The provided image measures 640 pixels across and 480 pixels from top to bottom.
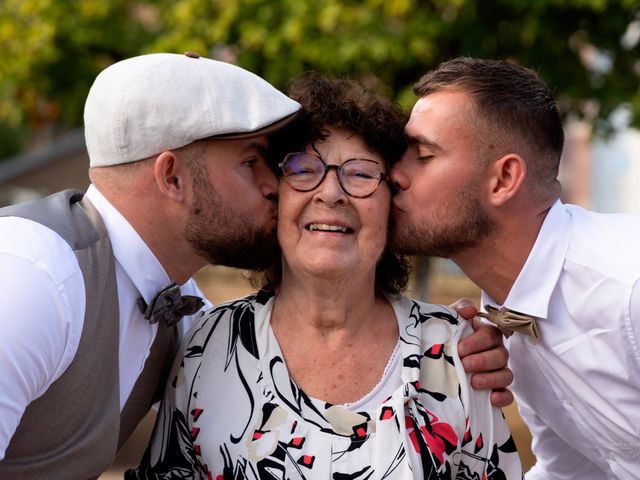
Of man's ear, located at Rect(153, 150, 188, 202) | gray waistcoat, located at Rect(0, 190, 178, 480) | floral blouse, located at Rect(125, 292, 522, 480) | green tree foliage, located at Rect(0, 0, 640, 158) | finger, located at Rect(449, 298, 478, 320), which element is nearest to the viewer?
gray waistcoat, located at Rect(0, 190, 178, 480)

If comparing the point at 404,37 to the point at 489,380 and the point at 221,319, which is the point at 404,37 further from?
the point at 489,380

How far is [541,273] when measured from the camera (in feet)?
11.1

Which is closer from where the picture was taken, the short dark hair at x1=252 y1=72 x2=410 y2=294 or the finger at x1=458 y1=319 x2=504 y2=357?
the finger at x1=458 y1=319 x2=504 y2=357

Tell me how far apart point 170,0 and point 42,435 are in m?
7.13

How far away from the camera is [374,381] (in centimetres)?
322

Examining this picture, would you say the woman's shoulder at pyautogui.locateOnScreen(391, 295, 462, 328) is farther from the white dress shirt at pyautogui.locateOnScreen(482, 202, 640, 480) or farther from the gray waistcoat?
the gray waistcoat

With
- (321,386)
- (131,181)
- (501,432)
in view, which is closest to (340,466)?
(321,386)

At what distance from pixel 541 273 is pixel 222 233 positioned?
3.74 ft

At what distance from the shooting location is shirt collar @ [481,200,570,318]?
11.0ft

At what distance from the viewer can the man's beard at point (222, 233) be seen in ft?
10.9

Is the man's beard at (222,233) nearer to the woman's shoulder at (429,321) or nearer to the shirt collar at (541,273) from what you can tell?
the woman's shoulder at (429,321)

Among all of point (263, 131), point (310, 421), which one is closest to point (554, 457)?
point (310, 421)

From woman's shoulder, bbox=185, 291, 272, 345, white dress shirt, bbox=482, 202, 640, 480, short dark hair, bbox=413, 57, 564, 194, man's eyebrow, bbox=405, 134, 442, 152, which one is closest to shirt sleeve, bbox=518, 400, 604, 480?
white dress shirt, bbox=482, 202, 640, 480

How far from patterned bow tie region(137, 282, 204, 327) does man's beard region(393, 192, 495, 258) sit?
2.59ft
